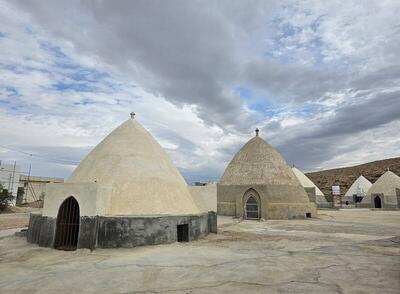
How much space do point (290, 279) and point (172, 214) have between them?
5834 millimetres

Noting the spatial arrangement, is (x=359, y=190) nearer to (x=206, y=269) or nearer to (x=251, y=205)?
(x=251, y=205)

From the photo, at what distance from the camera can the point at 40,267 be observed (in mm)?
8062

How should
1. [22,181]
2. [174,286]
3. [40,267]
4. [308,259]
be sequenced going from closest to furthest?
[174,286] < [40,267] < [308,259] < [22,181]

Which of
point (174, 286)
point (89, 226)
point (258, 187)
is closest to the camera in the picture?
point (174, 286)

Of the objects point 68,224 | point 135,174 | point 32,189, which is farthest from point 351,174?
point 68,224

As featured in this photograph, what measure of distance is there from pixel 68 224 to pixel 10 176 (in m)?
34.2

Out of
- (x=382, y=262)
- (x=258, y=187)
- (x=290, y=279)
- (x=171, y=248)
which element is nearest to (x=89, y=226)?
(x=171, y=248)

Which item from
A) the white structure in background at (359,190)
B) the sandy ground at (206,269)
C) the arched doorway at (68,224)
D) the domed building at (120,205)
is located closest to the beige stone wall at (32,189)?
the domed building at (120,205)

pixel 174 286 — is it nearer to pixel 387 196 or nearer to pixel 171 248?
pixel 171 248

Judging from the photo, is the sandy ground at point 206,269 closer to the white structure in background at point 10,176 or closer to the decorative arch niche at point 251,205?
the decorative arch niche at point 251,205

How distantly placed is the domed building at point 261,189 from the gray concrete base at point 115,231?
14320 mm

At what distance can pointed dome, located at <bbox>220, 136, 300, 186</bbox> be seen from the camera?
26.5 m

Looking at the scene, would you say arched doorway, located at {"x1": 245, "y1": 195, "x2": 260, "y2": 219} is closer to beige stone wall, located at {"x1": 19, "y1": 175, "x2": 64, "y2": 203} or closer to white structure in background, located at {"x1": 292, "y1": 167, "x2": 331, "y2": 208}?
white structure in background, located at {"x1": 292, "y1": 167, "x2": 331, "y2": 208}

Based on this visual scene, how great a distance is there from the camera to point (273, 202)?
25078 millimetres
